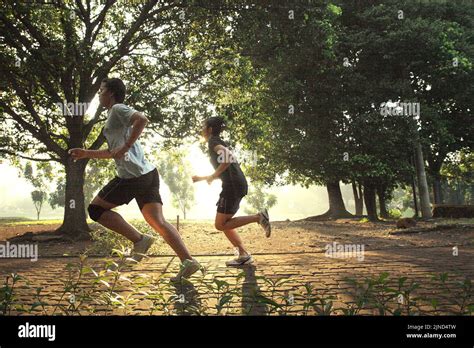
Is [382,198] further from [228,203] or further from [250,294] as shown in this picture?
[250,294]

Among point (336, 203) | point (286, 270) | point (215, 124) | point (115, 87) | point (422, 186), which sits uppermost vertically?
point (115, 87)

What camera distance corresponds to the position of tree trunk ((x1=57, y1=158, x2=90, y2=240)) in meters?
12.7

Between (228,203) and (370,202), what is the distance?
68.8 feet

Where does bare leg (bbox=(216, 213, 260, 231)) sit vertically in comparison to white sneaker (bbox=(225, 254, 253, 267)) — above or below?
above

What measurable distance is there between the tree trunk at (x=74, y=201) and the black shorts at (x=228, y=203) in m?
8.14

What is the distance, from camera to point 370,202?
2502 cm

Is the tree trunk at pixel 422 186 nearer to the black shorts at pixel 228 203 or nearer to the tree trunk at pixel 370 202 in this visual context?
the tree trunk at pixel 370 202

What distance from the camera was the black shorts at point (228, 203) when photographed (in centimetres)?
584

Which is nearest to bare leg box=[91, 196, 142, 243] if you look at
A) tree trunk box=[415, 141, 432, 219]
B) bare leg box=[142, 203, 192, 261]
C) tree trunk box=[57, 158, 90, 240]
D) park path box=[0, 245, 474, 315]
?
bare leg box=[142, 203, 192, 261]

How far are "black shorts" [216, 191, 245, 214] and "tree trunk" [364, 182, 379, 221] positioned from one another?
62.5ft

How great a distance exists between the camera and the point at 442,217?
63.8ft

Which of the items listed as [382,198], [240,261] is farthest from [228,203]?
[382,198]

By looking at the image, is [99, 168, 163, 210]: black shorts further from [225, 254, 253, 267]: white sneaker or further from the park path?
[225, 254, 253, 267]: white sneaker
